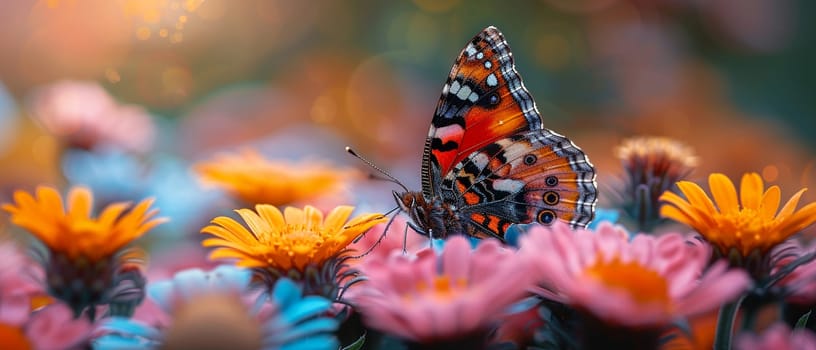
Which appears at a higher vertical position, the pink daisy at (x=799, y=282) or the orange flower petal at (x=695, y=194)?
the orange flower petal at (x=695, y=194)

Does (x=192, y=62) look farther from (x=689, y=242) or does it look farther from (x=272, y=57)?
(x=689, y=242)

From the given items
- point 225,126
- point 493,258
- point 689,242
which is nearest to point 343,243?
point 493,258

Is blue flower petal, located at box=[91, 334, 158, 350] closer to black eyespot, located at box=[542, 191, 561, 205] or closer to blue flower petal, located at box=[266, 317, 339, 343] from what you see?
blue flower petal, located at box=[266, 317, 339, 343]

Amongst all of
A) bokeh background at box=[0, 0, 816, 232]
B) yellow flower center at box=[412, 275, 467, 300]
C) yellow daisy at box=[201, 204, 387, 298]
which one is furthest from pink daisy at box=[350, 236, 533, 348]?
bokeh background at box=[0, 0, 816, 232]

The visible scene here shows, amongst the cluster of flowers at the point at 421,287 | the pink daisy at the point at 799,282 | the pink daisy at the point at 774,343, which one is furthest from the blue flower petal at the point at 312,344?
the pink daisy at the point at 799,282

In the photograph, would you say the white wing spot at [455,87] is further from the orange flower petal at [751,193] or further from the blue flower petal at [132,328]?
the blue flower petal at [132,328]
